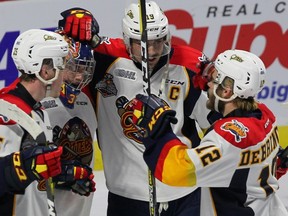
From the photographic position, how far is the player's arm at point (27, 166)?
133 inches

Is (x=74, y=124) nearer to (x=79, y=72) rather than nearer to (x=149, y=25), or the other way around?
(x=79, y=72)

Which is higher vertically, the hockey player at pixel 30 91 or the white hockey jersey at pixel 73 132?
the hockey player at pixel 30 91

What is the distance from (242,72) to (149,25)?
0.55m

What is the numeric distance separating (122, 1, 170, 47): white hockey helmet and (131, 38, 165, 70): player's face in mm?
19

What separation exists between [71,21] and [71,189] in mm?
682

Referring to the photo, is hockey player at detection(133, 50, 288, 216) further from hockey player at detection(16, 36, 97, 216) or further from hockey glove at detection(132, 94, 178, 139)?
hockey player at detection(16, 36, 97, 216)

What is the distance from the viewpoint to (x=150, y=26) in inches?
162

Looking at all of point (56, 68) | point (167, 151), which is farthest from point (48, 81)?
point (167, 151)

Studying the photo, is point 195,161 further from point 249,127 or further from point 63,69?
point 63,69

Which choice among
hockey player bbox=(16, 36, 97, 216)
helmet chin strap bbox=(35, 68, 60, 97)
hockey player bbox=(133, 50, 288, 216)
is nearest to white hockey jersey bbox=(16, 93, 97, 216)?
hockey player bbox=(16, 36, 97, 216)

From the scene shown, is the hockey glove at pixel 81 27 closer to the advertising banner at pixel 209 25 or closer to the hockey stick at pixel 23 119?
the hockey stick at pixel 23 119

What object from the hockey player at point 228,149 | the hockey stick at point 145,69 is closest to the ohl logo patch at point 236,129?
the hockey player at point 228,149

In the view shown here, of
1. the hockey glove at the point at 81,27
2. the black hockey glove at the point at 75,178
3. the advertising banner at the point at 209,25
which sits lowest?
the advertising banner at the point at 209,25

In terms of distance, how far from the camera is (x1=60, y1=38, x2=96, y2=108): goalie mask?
4.04 m
